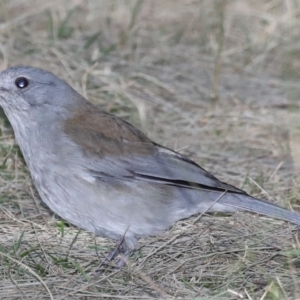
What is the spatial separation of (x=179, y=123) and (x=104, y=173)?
9.95 feet

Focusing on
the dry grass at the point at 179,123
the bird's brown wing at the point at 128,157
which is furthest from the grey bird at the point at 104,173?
the dry grass at the point at 179,123

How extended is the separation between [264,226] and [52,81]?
5.94ft

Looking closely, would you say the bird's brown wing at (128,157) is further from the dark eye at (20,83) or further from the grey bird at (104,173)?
the dark eye at (20,83)

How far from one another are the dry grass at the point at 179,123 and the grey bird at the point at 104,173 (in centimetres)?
20

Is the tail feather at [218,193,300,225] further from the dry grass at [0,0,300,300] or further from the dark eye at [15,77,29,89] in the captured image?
the dark eye at [15,77,29,89]

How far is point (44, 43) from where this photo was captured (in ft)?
31.1

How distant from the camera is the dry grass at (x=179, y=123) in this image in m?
5.30

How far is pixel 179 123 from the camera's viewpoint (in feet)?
28.7

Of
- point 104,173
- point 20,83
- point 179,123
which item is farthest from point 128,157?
point 179,123

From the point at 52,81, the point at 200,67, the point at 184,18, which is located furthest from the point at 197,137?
the point at 184,18

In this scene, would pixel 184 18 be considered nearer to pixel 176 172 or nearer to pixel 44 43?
pixel 44 43

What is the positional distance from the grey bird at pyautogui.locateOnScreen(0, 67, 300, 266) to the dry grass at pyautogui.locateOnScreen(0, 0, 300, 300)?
20 centimetres

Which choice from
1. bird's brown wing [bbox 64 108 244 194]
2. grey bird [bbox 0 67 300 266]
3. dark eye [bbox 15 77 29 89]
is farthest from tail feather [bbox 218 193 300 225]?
dark eye [bbox 15 77 29 89]

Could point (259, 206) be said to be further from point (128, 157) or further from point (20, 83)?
point (20, 83)
